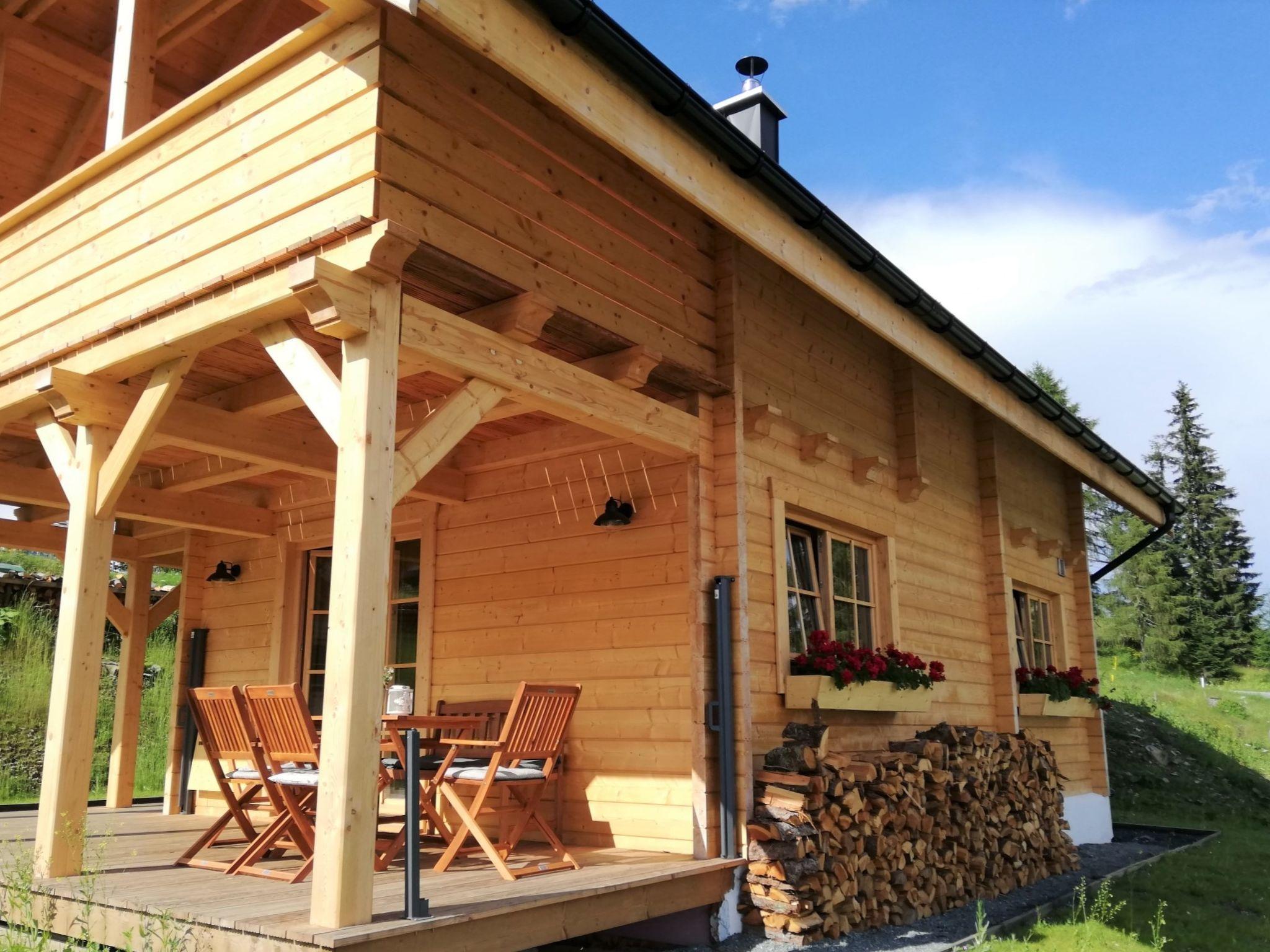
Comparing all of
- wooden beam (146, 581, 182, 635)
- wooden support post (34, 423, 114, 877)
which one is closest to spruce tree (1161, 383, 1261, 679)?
wooden beam (146, 581, 182, 635)

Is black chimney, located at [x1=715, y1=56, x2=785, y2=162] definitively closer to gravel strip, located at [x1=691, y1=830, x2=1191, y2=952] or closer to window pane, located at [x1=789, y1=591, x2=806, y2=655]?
window pane, located at [x1=789, y1=591, x2=806, y2=655]

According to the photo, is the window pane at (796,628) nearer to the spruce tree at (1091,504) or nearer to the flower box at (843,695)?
the flower box at (843,695)

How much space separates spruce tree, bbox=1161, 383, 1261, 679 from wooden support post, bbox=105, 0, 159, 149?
1226 inches

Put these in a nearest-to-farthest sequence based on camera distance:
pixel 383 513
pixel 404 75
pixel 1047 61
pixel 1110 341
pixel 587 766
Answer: pixel 383 513 < pixel 404 75 < pixel 587 766 < pixel 1047 61 < pixel 1110 341

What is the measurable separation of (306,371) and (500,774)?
2.00 m

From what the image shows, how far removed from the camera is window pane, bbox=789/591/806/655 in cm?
635

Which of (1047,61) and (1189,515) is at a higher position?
(1047,61)

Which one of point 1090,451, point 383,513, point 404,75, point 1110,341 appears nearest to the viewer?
point 383,513

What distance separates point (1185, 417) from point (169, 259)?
141 ft

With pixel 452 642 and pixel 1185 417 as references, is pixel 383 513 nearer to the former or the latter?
pixel 452 642

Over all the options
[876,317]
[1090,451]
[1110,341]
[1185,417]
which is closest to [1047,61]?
[1185,417]

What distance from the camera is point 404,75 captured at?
13.1ft

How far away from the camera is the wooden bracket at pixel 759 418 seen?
19.7ft

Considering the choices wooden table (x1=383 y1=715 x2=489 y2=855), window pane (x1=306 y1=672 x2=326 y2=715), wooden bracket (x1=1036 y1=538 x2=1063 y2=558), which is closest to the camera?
wooden table (x1=383 y1=715 x2=489 y2=855)
